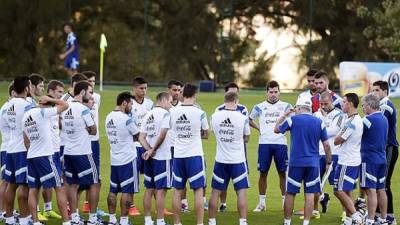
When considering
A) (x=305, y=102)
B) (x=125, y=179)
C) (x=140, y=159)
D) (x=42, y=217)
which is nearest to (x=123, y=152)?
(x=125, y=179)

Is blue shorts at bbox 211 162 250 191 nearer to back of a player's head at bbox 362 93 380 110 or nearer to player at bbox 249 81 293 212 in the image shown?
back of a player's head at bbox 362 93 380 110

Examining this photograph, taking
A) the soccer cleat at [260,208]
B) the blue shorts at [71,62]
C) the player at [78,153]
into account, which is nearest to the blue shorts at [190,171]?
the player at [78,153]

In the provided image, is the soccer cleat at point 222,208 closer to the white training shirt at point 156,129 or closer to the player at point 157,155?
the player at point 157,155

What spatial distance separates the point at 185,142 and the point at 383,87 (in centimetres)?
329

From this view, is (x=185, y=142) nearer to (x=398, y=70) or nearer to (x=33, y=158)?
(x=33, y=158)

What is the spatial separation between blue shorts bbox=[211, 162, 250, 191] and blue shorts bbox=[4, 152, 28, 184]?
9.03 feet

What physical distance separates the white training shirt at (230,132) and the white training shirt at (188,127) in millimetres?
217

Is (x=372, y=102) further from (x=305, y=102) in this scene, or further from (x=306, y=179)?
(x=306, y=179)

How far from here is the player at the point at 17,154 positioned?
15836 millimetres

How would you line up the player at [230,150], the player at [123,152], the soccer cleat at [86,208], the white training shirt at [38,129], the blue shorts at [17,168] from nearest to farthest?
1. the white training shirt at [38,129]
2. the player at [230,150]
3. the blue shorts at [17,168]
4. the player at [123,152]
5. the soccer cleat at [86,208]

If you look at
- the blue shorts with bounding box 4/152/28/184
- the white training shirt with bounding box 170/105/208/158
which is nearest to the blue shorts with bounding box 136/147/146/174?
the white training shirt with bounding box 170/105/208/158

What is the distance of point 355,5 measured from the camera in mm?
43500

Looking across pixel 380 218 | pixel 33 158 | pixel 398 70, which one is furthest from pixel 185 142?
pixel 398 70

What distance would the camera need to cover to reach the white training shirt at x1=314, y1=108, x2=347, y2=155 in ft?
54.8
